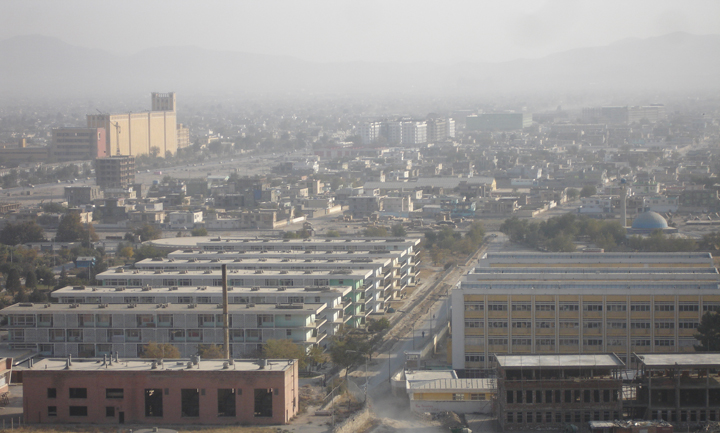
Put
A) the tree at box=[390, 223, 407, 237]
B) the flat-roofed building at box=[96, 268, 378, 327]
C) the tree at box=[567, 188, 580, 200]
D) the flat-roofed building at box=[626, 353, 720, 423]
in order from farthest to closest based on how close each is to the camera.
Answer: the tree at box=[567, 188, 580, 200] → the tree at box=[390, 223, 407, 237] → the flat-roofed building at box=[96, 268, 378, 327] → the flat-roofed building at box=[626, 353, 720, 423]

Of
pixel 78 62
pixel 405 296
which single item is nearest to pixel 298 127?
pixel 405 296

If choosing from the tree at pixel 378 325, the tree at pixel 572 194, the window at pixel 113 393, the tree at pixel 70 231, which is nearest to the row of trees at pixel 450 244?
the tree at pixel 378 325

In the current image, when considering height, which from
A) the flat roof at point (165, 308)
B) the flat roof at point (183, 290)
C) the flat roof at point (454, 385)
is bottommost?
the flat roof at point (454, 385)

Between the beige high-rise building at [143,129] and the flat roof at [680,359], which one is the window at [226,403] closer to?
the flat roof at [680,359]

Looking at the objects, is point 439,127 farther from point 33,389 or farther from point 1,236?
point 33,389

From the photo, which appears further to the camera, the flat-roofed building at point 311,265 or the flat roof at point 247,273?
the flat-roofed building at point 311,265

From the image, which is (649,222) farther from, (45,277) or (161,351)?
(161,351)

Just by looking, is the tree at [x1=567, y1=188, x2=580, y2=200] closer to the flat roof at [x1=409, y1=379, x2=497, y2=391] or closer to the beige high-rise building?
the beige high-rise building

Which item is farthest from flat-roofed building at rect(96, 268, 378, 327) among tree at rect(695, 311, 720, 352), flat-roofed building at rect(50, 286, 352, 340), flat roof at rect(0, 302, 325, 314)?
tree at rect(695, 311, 720, 352)
